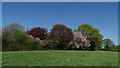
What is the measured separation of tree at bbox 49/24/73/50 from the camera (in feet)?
38.3

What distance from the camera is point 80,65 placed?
2.97 m

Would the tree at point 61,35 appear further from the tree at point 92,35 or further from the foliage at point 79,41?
the tree at point 92,35

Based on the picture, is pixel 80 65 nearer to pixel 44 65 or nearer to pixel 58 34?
pixel 44 65

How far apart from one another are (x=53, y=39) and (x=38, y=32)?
366cm

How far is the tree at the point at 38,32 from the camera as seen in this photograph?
567 inches

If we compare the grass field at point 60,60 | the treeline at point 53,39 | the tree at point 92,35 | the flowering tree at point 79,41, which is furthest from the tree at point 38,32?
the grass field at point 60,60

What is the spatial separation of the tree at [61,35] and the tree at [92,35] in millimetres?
3104

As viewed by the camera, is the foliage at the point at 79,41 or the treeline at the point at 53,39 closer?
the treeline at the point at 53,39

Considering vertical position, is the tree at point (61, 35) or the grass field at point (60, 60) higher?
the tree at point (61, 35)

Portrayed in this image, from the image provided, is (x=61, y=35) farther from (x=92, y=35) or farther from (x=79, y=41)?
(x=92, y=35)

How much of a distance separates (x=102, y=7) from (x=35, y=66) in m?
3.55

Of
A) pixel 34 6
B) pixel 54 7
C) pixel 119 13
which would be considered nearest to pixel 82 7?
pixel 54 7

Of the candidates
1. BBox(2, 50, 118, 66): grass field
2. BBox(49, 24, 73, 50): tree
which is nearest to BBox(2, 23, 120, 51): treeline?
BBox(49, 24, 73, 50): tree

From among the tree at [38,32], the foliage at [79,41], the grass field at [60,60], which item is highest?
the tree at [38,32]
